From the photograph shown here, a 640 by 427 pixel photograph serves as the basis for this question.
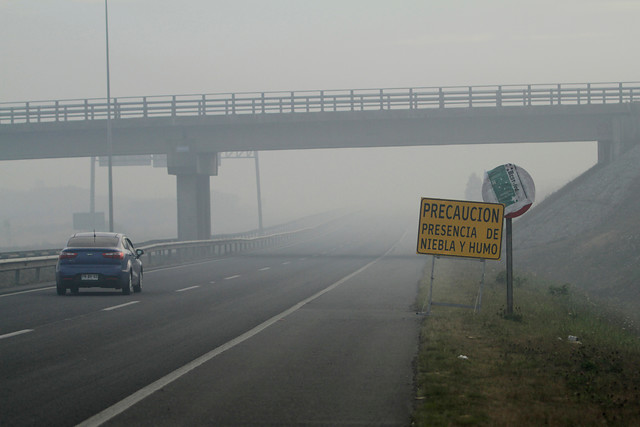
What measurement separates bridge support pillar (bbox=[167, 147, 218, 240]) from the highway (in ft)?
103

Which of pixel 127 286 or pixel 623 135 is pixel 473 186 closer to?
pixel 623 135

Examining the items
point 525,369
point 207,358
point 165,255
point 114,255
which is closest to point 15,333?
point 207,358

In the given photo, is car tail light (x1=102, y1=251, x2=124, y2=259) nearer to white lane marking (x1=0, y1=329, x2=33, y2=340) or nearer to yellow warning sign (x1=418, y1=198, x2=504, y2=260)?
white lane marking (x1=0, y1=329, x2=33, y2=340)

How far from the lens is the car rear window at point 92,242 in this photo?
71.2ft

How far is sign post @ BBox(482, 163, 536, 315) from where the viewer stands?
1526 cm

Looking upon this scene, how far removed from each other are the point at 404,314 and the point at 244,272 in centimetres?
1602

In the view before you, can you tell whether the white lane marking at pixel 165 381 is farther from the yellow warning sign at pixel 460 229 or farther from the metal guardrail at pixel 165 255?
the metal guardrail at pixel 165 255

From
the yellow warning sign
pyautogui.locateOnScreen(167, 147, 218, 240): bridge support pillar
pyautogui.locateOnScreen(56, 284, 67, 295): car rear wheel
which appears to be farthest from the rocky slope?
pyautogui.locateOnScreen(167, 147, 218, 240): bridge support pillar

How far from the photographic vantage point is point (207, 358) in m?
11.2

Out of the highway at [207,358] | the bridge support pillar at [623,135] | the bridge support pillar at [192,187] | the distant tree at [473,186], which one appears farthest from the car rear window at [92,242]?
the distant tree at [473,186]

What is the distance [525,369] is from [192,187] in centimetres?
4459

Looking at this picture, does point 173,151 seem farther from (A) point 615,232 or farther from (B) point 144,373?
(B) point 144,373

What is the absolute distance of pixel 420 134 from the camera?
5091 centimetres

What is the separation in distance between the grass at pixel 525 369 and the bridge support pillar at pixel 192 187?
1454 inches
